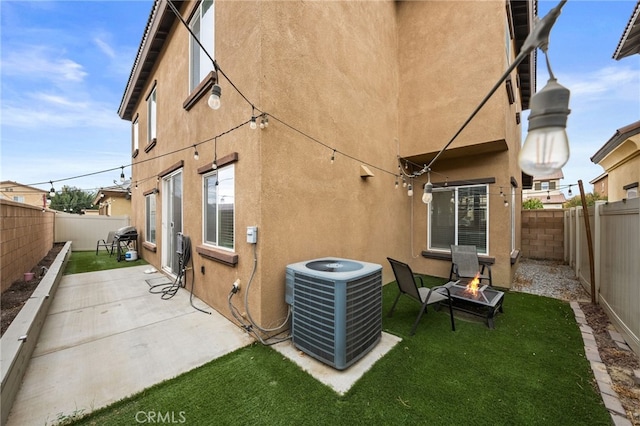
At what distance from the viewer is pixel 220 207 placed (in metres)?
4.38

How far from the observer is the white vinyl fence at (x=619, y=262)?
3.31 m

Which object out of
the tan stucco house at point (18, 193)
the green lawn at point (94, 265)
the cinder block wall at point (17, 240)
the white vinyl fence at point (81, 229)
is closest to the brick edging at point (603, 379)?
the cinder block wall at point (17, 240)

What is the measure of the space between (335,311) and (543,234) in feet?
37.4

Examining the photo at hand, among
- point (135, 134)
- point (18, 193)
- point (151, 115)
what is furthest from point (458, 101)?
point (135, 134)

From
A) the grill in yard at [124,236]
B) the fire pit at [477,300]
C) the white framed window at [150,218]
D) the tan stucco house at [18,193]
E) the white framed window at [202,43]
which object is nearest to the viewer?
the fire pit at [477,300]

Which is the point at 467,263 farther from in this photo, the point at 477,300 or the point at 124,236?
the point at 124,236

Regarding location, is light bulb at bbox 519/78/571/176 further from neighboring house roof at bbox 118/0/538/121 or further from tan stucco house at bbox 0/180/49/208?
neighboring house roof at bbox 118/0/538/121

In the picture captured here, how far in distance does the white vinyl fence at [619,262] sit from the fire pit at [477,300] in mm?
1430

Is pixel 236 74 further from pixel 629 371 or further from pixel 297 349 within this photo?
pixel 629 371

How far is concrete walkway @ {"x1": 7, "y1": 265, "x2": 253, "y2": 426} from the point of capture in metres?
2.31

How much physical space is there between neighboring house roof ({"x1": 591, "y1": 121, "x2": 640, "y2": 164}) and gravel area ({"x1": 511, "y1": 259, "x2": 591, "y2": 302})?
3624 mm

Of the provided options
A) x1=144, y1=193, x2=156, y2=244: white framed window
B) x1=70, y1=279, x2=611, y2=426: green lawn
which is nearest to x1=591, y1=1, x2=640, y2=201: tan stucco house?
x1=70, y1=279, x2=611, y2=426: green lawn

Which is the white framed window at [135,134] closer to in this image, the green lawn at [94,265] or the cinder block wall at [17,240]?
the cinder block wall at [17,240]

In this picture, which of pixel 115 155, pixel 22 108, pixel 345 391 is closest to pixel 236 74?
pixel 345 391
